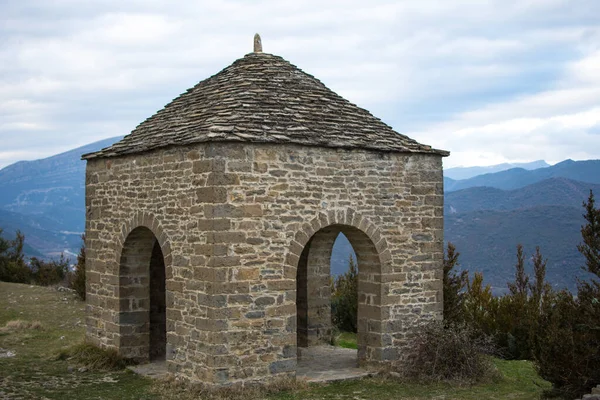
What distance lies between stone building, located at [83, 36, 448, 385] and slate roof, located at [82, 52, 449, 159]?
3 cm

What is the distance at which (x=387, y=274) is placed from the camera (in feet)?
34.3

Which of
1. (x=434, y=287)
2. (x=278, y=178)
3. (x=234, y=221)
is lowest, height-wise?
(x=434, y=287)

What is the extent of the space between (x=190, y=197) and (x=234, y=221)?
782 mm

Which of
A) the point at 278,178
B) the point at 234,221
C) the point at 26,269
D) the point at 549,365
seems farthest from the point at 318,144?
the point at 26,269

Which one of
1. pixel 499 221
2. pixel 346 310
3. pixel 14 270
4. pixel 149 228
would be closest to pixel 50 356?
pixel 149 228

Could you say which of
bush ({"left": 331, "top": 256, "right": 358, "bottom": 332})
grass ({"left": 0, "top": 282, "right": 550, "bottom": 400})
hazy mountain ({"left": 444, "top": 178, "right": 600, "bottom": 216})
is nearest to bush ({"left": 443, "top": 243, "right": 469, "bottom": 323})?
grass ({"left": 0, "top": 282, "right": 550, "bottom": 400})

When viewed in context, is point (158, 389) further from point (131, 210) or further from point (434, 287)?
point (434, 287)

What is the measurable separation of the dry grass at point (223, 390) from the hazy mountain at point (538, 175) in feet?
282

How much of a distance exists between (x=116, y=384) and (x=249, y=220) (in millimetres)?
3279

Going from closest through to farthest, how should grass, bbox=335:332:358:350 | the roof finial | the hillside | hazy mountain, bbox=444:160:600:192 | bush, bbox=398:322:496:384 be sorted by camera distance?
bush, bbox=398:322:496:384
the roof finial
grass, bbox=335:332:358:350
the hillside
hazy mountain, bbox=444:160:600:192

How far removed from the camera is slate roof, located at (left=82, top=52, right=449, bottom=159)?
31.7 feet

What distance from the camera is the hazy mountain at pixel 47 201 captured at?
380 feet

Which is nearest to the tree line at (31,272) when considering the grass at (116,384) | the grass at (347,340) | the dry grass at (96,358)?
the grass at (116,384)

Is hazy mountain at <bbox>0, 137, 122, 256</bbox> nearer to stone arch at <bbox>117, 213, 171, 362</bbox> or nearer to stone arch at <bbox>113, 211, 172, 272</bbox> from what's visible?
stone arch at <bbox>117, 213, 171, 362</bbox>
